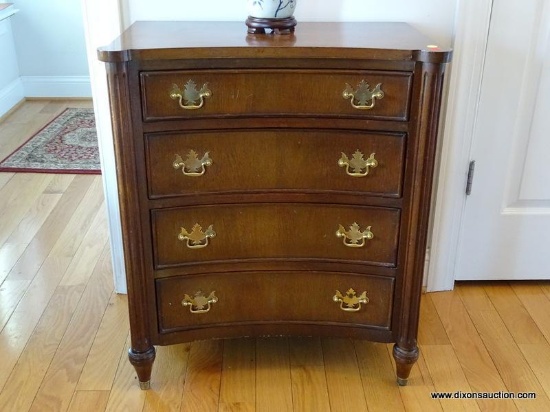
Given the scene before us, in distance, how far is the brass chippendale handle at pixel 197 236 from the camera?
148 cm

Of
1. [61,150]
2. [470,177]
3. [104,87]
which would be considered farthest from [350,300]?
[61,150]

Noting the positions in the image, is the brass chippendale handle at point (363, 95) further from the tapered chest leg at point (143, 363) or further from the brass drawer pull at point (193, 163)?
the tapered chest leg at point (143, 363)

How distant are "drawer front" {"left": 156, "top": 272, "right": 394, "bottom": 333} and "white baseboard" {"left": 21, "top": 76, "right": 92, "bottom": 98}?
112 inches

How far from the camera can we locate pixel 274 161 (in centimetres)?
143

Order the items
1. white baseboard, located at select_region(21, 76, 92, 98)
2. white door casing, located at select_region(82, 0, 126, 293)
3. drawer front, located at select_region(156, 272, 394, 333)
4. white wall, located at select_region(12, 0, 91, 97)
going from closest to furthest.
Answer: drawer front, located at select_region(156, 272, 394, 333) < white door casing, located at select_region(82, 0, 126, 293) < white wall, located at select_region(12, 0, 91, 97) < white baseboard, located at select_region(21, 76, 92, 98)

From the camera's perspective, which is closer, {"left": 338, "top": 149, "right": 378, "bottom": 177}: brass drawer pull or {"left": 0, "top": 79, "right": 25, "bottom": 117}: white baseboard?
{"left": 338, "top": 149, "right": 378, "bottom": 177}: brass drawer pull

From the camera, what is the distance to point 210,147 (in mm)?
1402

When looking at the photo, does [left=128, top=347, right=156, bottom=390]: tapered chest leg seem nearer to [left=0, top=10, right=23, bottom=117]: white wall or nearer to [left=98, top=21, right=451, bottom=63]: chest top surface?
[left=98, top=21, right=451, bottom=63]: chest top surface

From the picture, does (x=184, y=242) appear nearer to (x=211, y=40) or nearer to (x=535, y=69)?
(x=211, y=40)

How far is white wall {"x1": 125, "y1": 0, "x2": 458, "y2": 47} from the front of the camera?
1.72 m

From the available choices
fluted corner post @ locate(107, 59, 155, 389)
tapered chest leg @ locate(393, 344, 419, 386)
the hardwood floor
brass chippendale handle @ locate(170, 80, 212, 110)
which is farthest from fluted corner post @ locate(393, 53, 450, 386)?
fluted corner post @ locate(107, 59, 155, 389)

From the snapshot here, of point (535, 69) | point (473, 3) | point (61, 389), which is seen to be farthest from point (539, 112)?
point (61, 389)

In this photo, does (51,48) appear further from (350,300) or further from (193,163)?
(350,300)

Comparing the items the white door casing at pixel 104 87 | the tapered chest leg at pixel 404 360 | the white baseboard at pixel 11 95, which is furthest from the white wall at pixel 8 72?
the tapered chest leg at pixel 404 360
